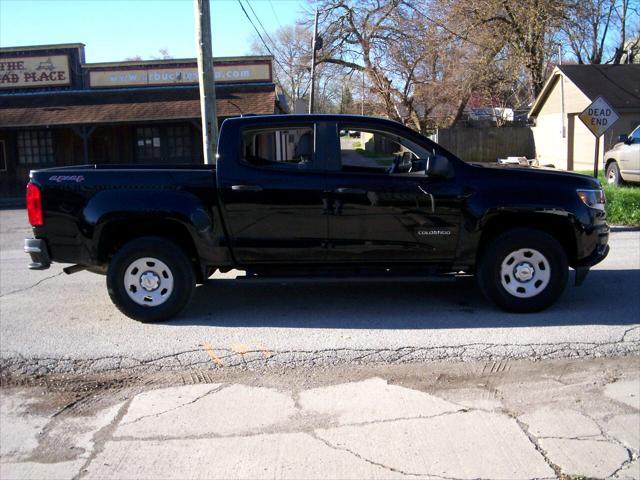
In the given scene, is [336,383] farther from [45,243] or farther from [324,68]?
[324,68]

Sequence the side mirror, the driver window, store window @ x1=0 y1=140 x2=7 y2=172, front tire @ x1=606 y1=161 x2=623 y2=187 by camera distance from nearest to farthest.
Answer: the side mirror → the driver window → front tire @ x1=606 y1=161 x2=623 y2=187 → store window @ x1=0 y1=140 x2=7 y2=172

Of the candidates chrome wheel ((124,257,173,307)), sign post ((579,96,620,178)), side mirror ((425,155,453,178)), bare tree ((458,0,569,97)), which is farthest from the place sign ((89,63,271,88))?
side mirror ((425,155,453,178))

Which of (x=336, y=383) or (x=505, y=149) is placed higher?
(x=505, y=149)

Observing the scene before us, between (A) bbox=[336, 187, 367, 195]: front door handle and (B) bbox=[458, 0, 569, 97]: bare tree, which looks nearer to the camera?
(A) bbox=[336, 187, 367, 195]: front door handle

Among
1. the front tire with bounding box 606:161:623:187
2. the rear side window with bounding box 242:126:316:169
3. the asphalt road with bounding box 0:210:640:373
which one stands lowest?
the asphalt road with bounding box 0:210:640:373

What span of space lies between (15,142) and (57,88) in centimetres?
277

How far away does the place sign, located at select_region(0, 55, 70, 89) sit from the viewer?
25641mm

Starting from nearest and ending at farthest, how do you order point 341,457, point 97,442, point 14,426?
point 341,457 < point 97,442 < point 14,426

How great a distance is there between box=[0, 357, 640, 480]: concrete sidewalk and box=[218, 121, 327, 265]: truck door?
5.69ft

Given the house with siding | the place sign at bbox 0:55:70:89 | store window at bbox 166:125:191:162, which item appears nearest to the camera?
store window at bbox 166:125:191:162

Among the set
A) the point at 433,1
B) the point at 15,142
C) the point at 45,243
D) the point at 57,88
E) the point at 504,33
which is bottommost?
the point at 45,243

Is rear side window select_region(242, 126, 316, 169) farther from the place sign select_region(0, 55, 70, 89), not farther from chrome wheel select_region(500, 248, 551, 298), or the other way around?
the place sign select_region(0, 55, 70, 89)

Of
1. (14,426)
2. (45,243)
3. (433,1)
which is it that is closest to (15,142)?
(433,1)

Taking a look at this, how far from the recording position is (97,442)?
157 inches
